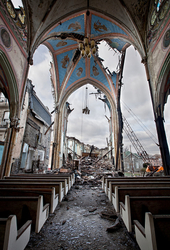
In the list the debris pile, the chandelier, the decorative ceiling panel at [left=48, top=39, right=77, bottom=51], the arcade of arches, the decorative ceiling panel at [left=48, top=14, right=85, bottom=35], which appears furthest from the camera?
the decorative ceiling panel at [left=48, top=39, right=77, bottom=51]

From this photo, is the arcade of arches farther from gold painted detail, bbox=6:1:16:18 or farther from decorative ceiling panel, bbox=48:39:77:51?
decorative ceiling panel, bbox=48:39:77:51

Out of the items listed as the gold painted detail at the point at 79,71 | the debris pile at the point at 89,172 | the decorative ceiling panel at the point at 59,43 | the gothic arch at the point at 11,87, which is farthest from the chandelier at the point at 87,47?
the debris pile at the point at 89,172

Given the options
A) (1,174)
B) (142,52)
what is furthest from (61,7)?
(1,174)

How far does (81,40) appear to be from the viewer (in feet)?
33.8

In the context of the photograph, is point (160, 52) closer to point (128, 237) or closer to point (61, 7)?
point (61, 7)

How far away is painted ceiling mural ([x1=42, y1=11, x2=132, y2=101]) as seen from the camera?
812cm

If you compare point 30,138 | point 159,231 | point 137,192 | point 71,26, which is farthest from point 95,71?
point 159,231

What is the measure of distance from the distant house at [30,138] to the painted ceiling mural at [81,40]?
3772 millimetres

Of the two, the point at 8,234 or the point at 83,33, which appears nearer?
the point at 8,234

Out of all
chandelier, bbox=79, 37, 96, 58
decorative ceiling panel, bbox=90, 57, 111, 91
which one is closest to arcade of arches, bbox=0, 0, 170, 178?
chandelier, bbox=79, 37, 96, 58

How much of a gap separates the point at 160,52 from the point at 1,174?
27.5ft

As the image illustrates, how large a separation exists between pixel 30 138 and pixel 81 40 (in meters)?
9.03

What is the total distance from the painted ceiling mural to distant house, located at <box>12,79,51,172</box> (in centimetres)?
377

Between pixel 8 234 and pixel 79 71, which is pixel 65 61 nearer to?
pixel 79 71
